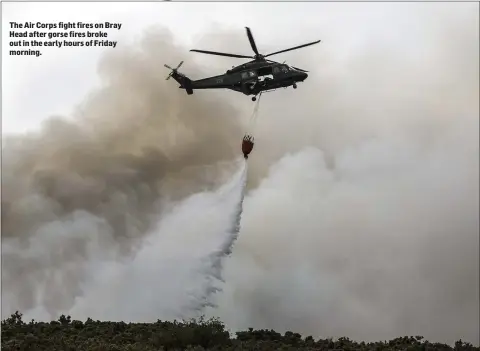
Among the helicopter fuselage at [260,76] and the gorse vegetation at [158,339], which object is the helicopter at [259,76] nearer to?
the helicopter fuselage at [260,76]

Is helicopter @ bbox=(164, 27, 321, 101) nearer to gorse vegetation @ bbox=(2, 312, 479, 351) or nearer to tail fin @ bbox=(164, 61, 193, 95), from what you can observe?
tail fin @ bbox=(164, 61, 193, 95)

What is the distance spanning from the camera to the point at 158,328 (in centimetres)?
4603

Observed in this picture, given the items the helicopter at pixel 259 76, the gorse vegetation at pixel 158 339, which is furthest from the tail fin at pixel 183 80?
the gorse vegetation at pixel 158 339

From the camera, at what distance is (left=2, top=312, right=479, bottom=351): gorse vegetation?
3888 centimetres

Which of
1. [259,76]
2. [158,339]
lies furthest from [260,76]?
[158,339]

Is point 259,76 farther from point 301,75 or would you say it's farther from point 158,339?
point 158,339

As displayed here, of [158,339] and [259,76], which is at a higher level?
[259,76]

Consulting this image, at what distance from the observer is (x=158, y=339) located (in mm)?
39750

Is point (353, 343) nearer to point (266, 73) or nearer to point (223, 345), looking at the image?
point (223, 345)

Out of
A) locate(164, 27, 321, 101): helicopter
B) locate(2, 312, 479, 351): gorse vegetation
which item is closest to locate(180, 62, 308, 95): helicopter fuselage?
locate(164, 27, 321, 101): helicopter

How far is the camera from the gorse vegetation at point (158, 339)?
3888cm

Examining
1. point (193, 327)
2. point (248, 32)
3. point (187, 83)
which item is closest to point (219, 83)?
point (187, 83)

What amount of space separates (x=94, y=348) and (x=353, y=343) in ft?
60.1

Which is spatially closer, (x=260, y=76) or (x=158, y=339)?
(x=158, y=339)
